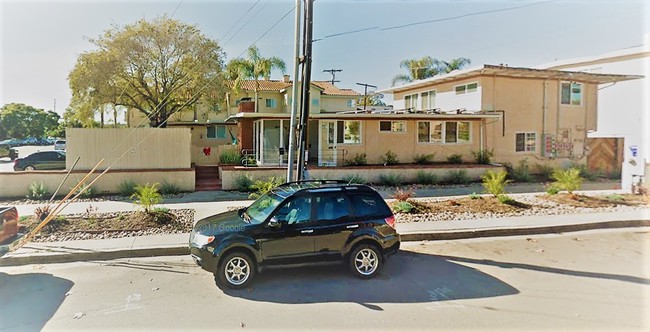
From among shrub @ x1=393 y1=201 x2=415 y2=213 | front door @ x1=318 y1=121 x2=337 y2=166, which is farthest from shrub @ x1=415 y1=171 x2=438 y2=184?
shrub @ x1=393 y1=201 x2=415 y2=213

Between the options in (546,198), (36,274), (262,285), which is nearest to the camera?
(262,285)

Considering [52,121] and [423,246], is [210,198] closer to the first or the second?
[423,246]

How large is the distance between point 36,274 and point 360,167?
12087mm

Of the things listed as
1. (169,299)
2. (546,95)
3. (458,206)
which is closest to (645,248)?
(458,206)

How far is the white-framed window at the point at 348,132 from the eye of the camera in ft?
57.5

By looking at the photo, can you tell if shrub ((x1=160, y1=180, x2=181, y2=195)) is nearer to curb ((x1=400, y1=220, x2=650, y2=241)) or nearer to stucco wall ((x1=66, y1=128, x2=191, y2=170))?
stucco wall ((x1=66, y1=128, x2=191, y2=170))

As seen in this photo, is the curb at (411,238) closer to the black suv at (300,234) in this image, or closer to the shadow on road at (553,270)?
the shadow on road at (553,270)

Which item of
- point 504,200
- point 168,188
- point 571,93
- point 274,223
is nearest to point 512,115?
point 571,93

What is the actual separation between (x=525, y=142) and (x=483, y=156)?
3.60m

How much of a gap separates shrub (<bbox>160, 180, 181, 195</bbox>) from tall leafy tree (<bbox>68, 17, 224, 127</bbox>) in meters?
6.70

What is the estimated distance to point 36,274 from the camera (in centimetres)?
578

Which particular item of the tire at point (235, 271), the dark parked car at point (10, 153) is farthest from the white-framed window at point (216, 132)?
the tire at point (235, 271)

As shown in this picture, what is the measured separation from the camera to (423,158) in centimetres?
1783

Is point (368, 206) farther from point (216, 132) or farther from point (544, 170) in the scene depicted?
point (216, 132)
